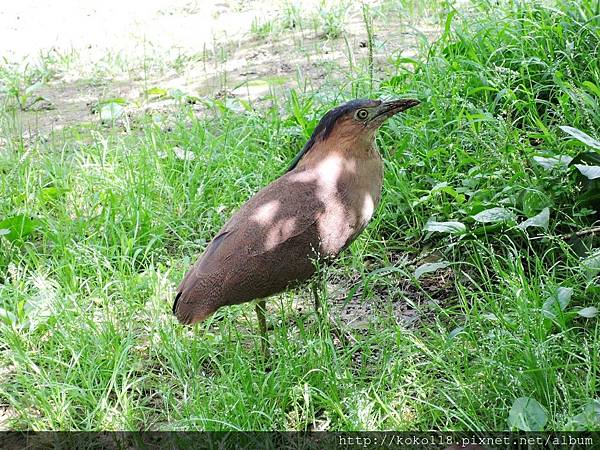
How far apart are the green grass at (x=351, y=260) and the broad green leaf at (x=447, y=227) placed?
3.9 inches

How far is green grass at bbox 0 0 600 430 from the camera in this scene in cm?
345

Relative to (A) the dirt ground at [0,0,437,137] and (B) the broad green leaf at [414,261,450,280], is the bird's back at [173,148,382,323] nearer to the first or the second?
(B) the broad green leaf at [414,261,450,280]

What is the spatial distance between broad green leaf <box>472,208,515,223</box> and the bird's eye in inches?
30.0

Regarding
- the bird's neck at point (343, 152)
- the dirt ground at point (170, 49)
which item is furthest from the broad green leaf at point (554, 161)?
the dirt ground at point (170, 49)

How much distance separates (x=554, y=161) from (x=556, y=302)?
3.63ft

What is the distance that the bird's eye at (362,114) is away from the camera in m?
4.16

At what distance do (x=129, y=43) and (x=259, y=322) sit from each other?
5.15m

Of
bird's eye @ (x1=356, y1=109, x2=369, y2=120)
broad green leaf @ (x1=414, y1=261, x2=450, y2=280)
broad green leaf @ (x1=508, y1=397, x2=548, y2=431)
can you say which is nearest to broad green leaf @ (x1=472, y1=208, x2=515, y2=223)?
broad green leaf @ (x1=414, y1=261, x2=450, y2=280)

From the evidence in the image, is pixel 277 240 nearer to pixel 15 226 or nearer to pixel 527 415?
pixel 527 415

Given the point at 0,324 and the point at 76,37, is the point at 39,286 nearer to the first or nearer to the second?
the point at 0,324

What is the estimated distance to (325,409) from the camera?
A: 3535 millimetres

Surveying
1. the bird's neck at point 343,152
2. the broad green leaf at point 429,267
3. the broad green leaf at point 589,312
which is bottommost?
the broad green leaf at point 429,267

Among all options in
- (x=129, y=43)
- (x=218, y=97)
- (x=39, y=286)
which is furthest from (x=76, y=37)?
(x=39, y=286)

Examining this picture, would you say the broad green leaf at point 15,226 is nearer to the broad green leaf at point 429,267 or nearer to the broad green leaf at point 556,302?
the broad green leaf at point 429,267
